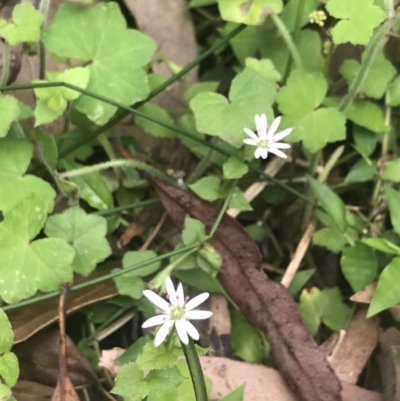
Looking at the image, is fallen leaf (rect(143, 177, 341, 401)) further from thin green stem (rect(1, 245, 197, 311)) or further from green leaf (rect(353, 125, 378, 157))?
green leaf (rect(353, 125, 378, 157))

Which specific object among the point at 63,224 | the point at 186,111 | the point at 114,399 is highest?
the point at 186,111

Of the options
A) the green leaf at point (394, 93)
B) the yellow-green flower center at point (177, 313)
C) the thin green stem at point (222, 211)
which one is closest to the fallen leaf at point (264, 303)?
the thin green stem at point (222, 211)

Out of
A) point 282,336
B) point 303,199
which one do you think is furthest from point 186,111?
point 282,336

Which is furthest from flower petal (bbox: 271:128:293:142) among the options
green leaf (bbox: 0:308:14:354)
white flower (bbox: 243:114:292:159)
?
green leaf (bbox: 0:308:14:354)

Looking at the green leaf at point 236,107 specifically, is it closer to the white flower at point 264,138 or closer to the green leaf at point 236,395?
the white flower at point 264,138

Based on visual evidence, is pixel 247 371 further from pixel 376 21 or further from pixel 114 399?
pixel 376 21

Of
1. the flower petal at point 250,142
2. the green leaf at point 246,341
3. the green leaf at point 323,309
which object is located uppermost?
the flower petal at point 250,142

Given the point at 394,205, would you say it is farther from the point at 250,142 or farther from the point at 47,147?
the point at 47,147
